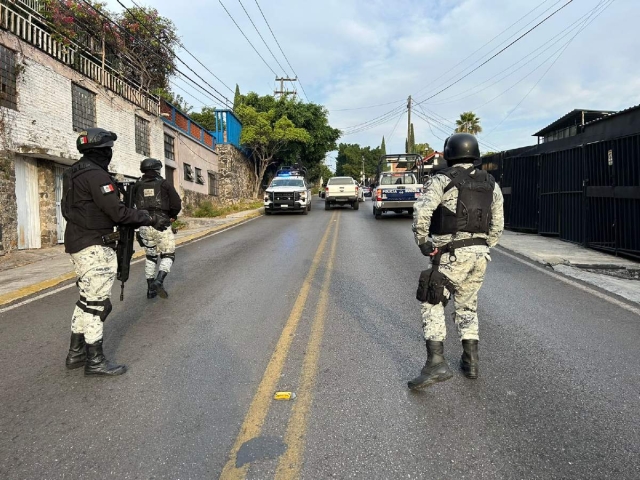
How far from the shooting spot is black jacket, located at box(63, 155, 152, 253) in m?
3.62

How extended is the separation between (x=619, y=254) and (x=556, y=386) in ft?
23.7

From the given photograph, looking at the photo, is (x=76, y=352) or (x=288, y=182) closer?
(x=76, y=352)

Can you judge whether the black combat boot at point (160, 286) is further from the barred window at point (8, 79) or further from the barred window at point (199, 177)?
the barred window at point (199, 177)

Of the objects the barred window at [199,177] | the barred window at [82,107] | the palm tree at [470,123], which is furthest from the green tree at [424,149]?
the barred window at [82,107]

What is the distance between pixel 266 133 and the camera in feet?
107

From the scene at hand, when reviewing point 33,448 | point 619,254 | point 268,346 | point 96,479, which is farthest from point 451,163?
point 619,254

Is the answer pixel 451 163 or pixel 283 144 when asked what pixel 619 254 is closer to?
pixel 451 163

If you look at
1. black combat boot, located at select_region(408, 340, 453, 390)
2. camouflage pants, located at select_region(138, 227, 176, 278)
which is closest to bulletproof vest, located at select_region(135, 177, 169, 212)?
camouflage pants, located at select_region(138, 227, 176, 278)

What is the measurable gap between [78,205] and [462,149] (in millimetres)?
3071

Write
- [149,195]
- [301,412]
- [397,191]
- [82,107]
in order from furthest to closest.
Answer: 1. [397,191]
2. [82,107]
3. [149,195]
4. [301,412]

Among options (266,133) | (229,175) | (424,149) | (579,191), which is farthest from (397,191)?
(424,149)

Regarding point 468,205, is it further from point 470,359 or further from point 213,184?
point 213,184

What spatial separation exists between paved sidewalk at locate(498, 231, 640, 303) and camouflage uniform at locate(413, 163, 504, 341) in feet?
12.1

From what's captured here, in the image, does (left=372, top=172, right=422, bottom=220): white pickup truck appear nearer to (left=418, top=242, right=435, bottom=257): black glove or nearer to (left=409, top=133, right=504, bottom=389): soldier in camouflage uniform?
(left=409, top=133, right=504, bottom=389): soldier in camouflage uniform
